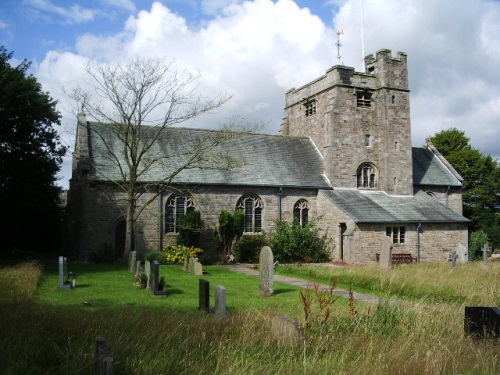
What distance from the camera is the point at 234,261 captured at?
28.1 meters

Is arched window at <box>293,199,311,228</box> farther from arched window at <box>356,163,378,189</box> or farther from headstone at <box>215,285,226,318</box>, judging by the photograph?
headstone at <box>215,285,226,318</box>

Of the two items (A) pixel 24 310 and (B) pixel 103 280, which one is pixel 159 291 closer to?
(B) pixel 103 280

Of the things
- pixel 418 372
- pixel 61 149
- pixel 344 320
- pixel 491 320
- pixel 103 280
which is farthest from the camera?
pixel 61 149

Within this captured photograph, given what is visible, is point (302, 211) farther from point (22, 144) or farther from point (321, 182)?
point (22, 144)

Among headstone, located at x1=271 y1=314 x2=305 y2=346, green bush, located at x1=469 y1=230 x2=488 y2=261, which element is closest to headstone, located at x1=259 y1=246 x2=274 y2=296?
headstone, located at x1=271 y1=314 x2=305 y2=346

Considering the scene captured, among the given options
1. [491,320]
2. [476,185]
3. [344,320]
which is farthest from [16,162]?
[476,185]

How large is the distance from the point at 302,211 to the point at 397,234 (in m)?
5.78

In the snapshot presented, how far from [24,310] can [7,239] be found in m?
29.2

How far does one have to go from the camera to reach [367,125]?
32594 millimetres

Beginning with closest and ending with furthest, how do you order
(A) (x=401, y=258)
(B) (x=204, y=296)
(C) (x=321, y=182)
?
(B) (x=204, y=296), (A) (x=401, y=258), (C) (x=321, y=182)

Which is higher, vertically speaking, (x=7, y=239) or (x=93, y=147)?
(x=93, y=147)

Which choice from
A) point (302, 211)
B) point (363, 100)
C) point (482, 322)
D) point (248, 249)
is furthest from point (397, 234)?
point (482, 322)

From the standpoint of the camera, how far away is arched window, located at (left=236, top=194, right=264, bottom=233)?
1158 inches

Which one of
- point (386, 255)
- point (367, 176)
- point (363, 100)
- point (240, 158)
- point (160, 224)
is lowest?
point (386, 255)
